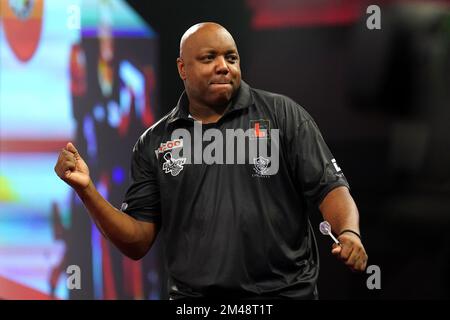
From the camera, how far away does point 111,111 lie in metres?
2.95

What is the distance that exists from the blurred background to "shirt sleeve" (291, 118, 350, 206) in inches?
31.8

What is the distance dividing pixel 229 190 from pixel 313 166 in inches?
9.0

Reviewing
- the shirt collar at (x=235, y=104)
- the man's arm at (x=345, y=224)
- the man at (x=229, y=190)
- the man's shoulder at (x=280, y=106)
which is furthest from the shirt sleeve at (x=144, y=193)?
the man's arm at (x=345, y=224)

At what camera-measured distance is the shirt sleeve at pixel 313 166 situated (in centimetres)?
201

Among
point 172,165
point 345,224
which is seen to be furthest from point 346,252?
point 172,165

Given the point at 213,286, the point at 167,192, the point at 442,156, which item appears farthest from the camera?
the point at 442,156

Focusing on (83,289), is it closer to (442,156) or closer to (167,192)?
(167,192)

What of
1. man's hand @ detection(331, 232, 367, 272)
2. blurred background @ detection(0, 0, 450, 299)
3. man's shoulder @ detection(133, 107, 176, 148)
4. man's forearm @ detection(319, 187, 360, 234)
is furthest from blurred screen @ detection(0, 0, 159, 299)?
man's hand @ detection(331, 232, 367, 272)

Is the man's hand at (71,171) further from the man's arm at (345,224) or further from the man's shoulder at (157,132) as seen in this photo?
the man's arm at (345,224)

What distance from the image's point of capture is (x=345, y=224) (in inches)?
74.6

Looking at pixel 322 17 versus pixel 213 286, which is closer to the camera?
pixel 213 286

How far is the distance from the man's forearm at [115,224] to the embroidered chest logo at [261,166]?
1.26 feet

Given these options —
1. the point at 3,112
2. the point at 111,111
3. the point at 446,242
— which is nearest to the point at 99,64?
the point at 111,111

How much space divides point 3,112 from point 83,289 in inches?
29.2
